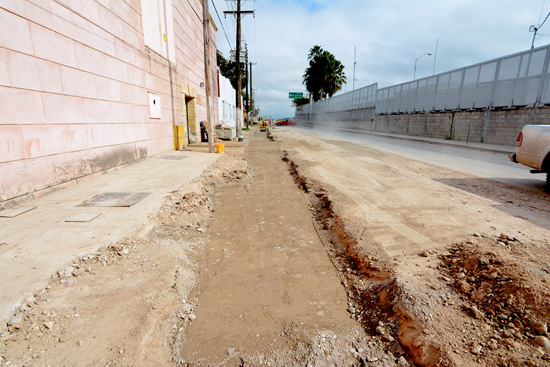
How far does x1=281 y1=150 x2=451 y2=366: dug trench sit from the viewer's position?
2154 millimetres

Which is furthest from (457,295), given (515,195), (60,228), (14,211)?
(14,211)

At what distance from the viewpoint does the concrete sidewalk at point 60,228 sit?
263 cm

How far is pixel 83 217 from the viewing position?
409 cm

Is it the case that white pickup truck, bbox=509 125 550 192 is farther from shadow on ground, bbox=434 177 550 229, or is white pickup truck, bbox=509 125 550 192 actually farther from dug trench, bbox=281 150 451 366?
dug trench, bbox=281 150 451 366

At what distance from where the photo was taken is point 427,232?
396 centimetres

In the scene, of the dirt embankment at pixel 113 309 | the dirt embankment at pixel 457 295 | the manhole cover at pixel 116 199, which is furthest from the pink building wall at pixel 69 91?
the dirt embankment at pixel 457 295

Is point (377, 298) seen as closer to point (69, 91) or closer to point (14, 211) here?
point (14, 211)

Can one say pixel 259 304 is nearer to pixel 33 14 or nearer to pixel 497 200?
pixel 497 200

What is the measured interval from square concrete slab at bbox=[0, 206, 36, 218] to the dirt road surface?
6.52ft

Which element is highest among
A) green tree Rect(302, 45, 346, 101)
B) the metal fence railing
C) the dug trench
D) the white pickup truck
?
green tree Rect(302, 45, 346, 101)

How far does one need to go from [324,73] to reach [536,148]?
195 ft

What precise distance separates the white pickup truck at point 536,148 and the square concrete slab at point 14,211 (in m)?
9.90

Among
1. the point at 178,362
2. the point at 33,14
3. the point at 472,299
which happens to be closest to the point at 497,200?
the point at 472,299

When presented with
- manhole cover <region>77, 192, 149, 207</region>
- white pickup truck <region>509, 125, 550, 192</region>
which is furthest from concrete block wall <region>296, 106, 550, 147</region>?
manhole cover <region>77, 192, 149, 207</region>
